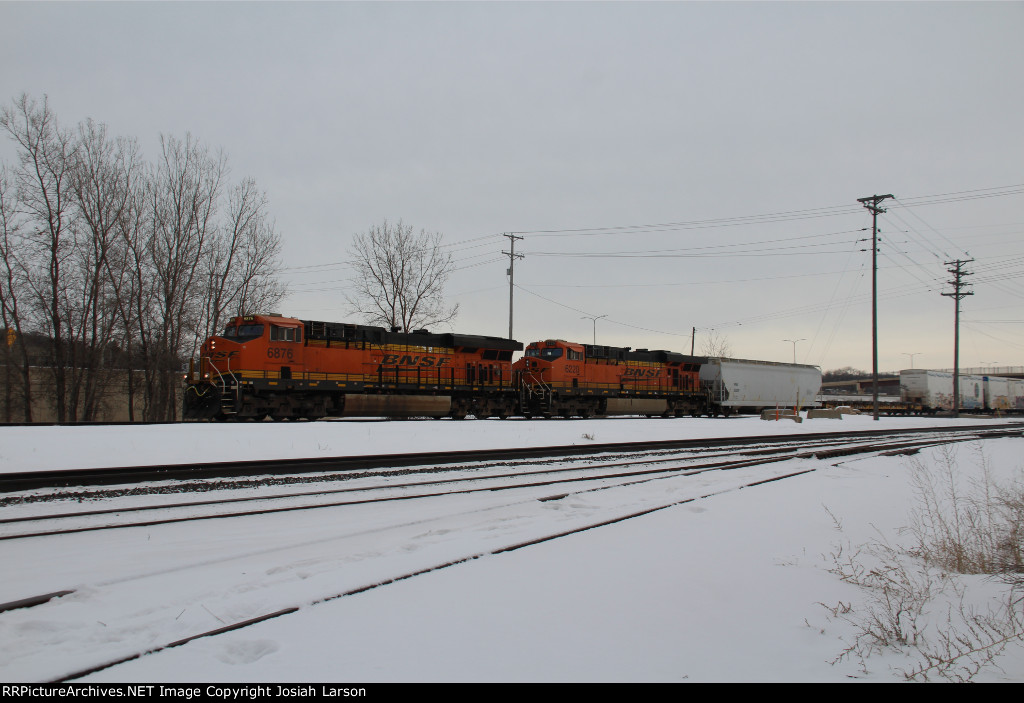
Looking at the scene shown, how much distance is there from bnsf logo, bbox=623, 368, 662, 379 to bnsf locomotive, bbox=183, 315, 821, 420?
9 centimetres

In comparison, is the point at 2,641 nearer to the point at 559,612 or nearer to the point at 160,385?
the point at 559,612

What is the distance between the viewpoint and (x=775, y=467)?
44.3 ft

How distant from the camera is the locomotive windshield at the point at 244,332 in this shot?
70.7 ft

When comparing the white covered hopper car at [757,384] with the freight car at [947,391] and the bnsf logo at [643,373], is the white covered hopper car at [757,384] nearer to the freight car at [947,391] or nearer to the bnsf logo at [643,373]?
the bnsf logo at [643,373]

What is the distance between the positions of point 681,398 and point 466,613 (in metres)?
35.1

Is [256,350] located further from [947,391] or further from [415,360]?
[947,391]

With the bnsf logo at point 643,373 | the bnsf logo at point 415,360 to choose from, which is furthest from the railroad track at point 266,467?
the bnsf logo at point 643,373

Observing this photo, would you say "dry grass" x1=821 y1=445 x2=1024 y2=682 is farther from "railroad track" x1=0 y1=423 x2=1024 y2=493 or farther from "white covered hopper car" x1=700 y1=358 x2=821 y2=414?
"white covered hopper car" x1=700 y1=358 x2=821 y2=414

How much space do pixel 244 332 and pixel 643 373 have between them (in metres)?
21.4

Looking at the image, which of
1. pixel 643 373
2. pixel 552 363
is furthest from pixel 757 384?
pixel 552 363

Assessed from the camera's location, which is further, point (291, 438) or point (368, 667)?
point (291, 438)

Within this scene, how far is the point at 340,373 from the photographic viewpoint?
23609 millimetres
